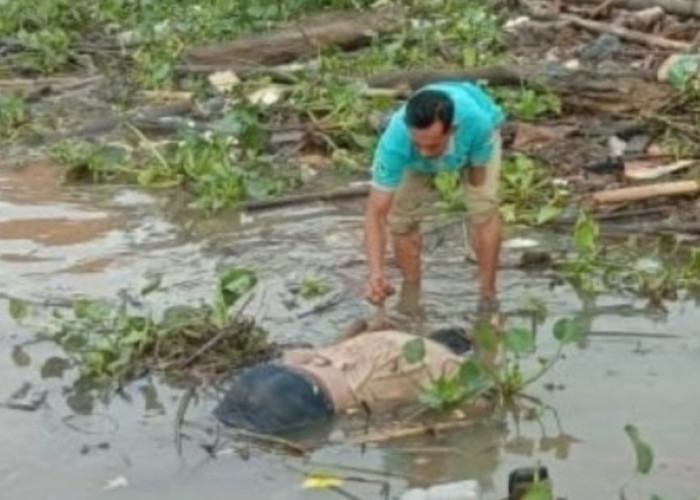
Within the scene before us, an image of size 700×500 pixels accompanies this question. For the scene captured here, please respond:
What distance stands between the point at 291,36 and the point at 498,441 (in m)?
7.17

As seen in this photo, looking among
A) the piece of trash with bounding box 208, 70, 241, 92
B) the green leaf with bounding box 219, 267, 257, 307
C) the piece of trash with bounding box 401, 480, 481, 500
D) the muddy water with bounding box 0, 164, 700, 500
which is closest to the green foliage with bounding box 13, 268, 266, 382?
the green leaf with bounding box 219, 267, 257, 307

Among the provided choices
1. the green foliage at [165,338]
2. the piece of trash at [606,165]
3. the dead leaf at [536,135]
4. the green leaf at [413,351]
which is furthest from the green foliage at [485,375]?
the dead leaf at [536,135]

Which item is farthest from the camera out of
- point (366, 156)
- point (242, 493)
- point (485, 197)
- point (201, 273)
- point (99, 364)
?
point (366, 156)

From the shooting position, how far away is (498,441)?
6336mm

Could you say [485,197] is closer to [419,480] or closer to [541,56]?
[419,480]

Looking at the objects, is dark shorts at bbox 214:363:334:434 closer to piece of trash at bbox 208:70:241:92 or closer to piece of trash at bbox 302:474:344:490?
piece of trash at bbox 302:474:344:490

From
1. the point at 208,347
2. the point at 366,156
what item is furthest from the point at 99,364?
the point at 366,156

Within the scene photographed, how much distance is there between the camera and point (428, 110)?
695 centimetres

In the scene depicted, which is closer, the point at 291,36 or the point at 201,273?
the point at 201,273

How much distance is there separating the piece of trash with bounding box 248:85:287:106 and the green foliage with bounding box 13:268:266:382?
161 inches

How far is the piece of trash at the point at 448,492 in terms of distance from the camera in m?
5.79

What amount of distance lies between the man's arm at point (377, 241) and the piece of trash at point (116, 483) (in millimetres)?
1485

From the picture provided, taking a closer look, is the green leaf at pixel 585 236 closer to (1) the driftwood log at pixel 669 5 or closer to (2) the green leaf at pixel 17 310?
(2) the green leaf at pixel 17 310

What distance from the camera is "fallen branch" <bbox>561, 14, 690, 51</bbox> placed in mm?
11656
